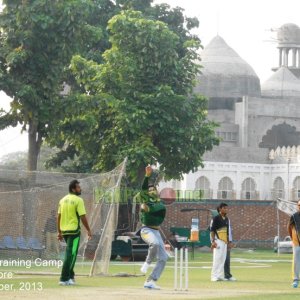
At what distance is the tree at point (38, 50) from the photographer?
3372 centimetres

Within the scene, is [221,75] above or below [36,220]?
above

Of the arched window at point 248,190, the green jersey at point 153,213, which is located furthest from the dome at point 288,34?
the green jersey at point 153,213

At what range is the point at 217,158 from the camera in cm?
8612

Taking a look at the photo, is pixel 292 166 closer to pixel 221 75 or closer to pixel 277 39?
pixel 221 75

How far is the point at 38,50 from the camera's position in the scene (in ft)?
113

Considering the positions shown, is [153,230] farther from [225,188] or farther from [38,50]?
[225,188]

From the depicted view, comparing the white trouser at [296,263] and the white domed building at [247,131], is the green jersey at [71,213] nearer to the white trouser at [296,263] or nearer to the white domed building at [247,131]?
the white trouser at [296,263]

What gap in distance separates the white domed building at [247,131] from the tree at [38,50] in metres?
45.9

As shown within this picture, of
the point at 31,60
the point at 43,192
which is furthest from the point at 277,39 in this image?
the point at 43,192

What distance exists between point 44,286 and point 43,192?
6816 millimetres

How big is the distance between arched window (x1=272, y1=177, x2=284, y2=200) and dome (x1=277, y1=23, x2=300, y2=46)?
26.5 m

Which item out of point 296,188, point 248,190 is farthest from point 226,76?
point 296,188

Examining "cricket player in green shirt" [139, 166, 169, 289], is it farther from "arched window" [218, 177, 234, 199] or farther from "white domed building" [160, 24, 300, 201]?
"arched window" [218, 177, 234, 199]

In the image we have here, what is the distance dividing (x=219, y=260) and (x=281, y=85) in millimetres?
79977
